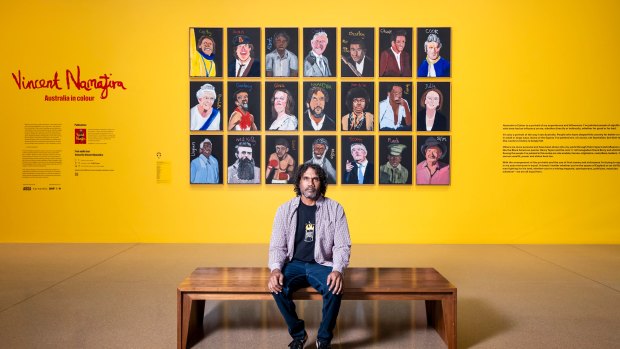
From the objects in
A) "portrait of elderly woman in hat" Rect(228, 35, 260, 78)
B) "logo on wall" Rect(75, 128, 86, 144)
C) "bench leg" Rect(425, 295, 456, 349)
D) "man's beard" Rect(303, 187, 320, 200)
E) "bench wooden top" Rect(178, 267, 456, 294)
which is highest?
"portrait of elderly woman in hat" Rect(228, 35, 260, 78)

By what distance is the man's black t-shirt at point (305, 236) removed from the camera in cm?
349

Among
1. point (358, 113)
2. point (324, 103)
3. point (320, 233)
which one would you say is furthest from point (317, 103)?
point (320, 233)

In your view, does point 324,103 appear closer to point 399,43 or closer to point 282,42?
point 282,42

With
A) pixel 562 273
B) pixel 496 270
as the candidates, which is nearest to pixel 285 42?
pixel 496 270

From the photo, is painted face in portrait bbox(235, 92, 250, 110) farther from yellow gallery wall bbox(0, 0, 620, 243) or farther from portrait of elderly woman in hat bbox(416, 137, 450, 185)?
portrait of elderly woman in hat bbox(416, 137, 450, 185)

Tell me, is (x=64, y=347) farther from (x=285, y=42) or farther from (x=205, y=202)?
(x=285, y=42)

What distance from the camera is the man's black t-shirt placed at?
3.49 metres

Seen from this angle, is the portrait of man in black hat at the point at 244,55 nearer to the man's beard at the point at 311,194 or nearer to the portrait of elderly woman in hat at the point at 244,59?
the portrait of elderly woman in hat at the point at 244,59

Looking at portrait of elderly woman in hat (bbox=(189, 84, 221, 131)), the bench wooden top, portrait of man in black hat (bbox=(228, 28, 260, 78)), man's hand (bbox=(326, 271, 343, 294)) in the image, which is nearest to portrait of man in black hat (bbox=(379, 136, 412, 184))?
portrait of man in black hat (bbox=(228, 28, 260, 78))

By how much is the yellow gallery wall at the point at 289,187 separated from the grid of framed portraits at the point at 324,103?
0.18m

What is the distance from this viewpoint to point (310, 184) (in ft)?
11.4

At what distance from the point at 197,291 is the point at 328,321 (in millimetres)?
835

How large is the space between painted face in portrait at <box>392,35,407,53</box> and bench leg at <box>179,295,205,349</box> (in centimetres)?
490

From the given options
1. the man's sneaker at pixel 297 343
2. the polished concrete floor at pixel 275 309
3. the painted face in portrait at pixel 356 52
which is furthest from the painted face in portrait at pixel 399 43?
the man's sneaker at pixel 297 343
